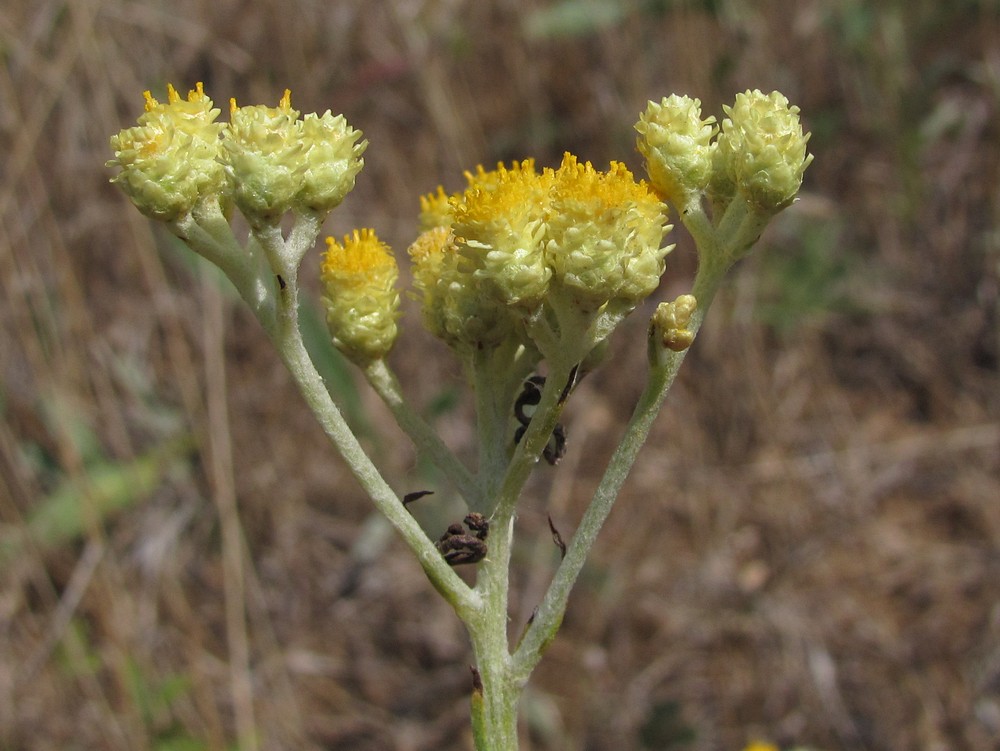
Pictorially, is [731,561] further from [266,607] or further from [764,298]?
[266,607]

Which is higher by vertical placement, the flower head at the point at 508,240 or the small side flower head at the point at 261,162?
the small side flower head at the point at 261,162

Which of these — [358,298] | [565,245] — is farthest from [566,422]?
[565,245]

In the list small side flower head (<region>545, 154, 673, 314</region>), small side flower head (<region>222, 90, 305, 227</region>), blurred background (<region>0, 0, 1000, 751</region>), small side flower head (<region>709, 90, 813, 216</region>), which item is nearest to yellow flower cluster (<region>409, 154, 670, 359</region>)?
small side flower head (<region>545, 154, 673, 314</region>)

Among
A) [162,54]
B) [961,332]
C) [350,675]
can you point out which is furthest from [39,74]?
[961,332]

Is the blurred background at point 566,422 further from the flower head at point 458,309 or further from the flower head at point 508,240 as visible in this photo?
the flower head at point 508,240

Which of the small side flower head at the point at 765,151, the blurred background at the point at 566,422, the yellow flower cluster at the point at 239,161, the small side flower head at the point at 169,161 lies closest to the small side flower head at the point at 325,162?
the yellow flower cluster at the point at 239,161

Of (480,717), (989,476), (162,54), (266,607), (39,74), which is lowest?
(480,717)
